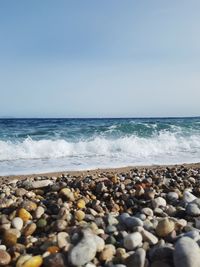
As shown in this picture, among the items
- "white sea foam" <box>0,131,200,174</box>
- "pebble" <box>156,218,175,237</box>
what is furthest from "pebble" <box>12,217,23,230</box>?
"white sea foam" <box>0,131,200,174</box>

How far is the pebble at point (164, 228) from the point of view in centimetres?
311

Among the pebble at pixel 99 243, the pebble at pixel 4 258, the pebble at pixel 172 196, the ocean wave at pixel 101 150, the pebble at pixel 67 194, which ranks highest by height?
the pebble at pixel 67 194

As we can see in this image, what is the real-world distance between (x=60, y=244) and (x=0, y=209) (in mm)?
1308

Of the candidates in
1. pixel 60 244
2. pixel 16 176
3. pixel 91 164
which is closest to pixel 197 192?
pixel 60 244

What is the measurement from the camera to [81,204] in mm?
3998

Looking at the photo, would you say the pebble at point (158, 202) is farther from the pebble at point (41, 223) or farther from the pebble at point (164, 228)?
the pebble at point (41, 223)

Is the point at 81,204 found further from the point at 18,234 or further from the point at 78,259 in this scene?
the point at 78,259

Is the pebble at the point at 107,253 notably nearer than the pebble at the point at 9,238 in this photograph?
Yes

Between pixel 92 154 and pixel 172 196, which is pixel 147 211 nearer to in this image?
pixel 172 196

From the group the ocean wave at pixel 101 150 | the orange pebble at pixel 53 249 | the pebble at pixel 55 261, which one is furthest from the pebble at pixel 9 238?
the ocean wave at pixel 101 150

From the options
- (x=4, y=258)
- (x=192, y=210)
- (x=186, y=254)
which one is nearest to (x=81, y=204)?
(x=192, y=210)

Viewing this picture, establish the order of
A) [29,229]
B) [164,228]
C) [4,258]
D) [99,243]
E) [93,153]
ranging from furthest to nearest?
[93,153] → [29,229] → [164,228] → [99,243] → [4,258]

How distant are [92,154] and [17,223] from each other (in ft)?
29.1

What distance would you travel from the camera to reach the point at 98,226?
11.0 ft
